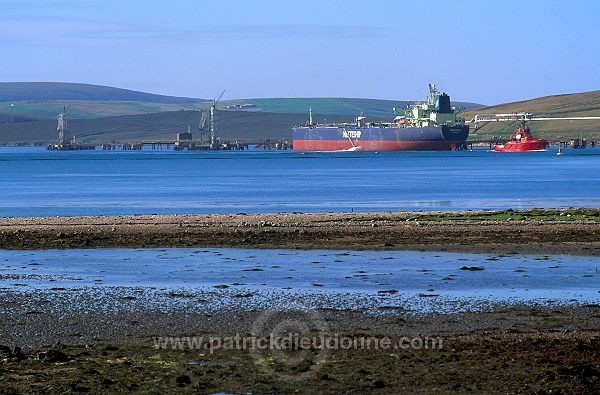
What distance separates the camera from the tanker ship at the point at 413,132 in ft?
589

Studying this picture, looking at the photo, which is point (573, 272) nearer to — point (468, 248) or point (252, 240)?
point (468, 248)

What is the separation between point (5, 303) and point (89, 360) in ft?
17.3

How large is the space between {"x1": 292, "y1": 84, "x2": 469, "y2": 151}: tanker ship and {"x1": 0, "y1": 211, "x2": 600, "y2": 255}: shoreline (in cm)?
14526

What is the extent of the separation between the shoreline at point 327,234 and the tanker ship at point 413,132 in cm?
14526

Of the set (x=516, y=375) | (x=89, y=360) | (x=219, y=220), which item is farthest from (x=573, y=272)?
(x=219, y=220)

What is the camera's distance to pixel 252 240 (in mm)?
28516

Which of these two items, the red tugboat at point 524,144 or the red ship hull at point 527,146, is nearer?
the red tugboat at point 524,144

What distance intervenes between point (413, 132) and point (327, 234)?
150377 millimetres

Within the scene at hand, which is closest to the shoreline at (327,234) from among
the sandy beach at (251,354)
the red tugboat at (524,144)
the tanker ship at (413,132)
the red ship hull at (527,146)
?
the sandy beach at (251,354)

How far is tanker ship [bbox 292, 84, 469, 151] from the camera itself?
17950 cm

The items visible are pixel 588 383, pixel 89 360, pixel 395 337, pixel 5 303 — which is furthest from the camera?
pixel 5 303

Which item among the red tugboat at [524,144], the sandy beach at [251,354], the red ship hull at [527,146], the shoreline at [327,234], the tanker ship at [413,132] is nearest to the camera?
the sandy beach at [251,354]

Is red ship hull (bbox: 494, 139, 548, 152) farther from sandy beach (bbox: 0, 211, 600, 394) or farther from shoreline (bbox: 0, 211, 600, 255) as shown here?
sandy beach (bbox: 0, 211, 600, 394)

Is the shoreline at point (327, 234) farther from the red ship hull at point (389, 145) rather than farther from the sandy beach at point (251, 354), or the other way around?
the red ship hull at point (389, 145)
